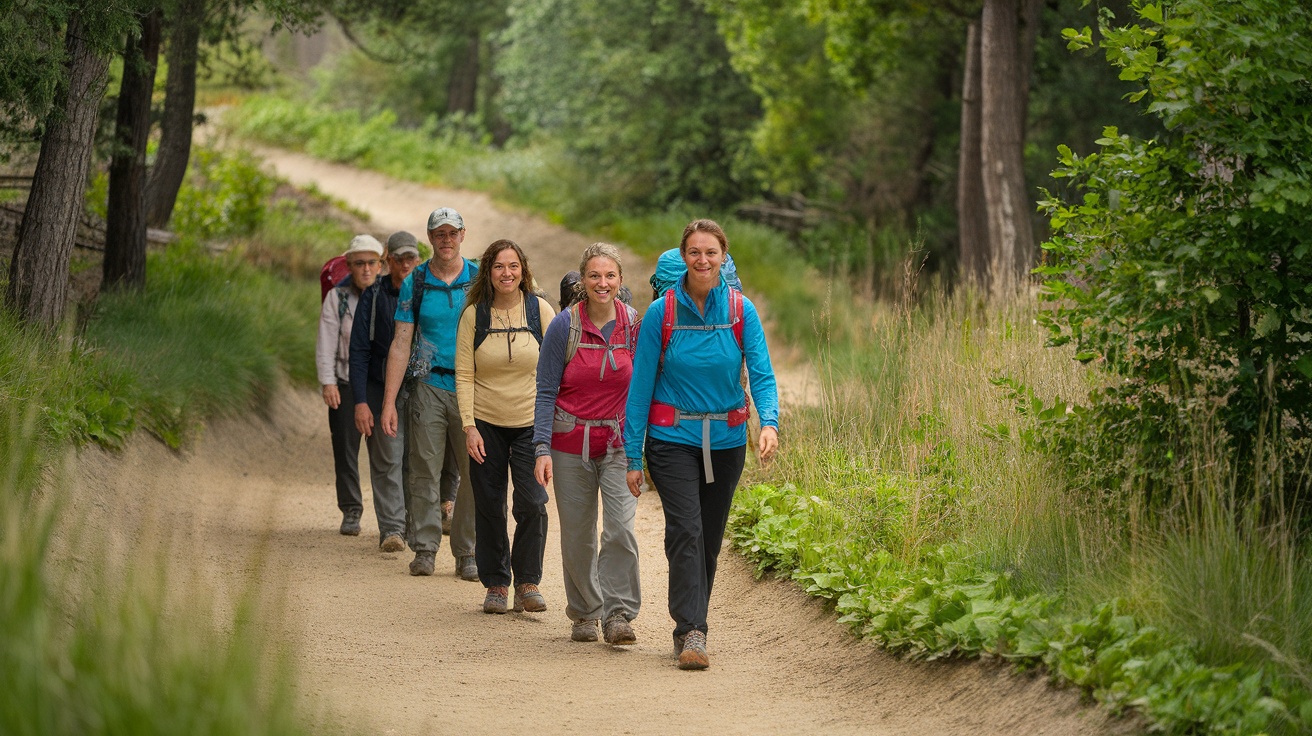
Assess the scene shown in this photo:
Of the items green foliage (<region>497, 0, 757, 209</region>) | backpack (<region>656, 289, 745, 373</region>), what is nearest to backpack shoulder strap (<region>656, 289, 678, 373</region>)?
backpack (<region>656, 289, 745, 373</region>)

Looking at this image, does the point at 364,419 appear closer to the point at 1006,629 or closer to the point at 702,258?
the point at 702,258

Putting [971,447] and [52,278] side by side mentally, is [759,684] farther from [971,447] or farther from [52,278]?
[52,278]

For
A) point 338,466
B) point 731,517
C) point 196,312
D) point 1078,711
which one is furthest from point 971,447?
point 196,312

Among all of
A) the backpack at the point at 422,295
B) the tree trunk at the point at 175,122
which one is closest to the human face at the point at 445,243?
the backpack at the point at 422,295

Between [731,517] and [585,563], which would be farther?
[731,517]

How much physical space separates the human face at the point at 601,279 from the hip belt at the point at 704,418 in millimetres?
701

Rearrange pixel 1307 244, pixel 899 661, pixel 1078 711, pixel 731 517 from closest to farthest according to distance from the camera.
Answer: pixel 1078 711
pixel 1307 244
pixel 899 661
pixel 731 517

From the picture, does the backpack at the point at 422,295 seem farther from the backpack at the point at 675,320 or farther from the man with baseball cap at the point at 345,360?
the backpack at the point at 675,320

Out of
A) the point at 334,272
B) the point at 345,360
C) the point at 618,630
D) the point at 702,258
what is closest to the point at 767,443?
the point at 702,258

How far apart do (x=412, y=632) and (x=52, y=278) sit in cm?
483

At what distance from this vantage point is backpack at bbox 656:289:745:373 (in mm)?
6621

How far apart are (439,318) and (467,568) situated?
163 centimetres

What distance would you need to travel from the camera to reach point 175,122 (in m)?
16.1

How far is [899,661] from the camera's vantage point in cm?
645
